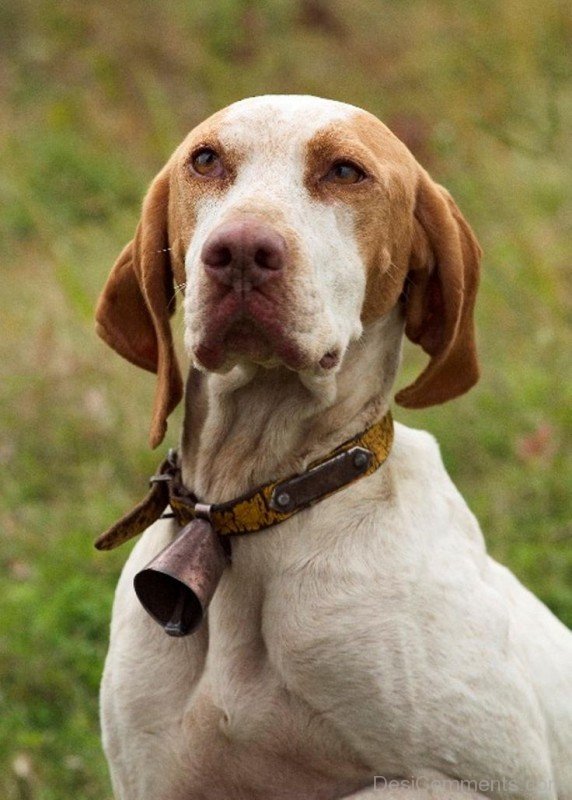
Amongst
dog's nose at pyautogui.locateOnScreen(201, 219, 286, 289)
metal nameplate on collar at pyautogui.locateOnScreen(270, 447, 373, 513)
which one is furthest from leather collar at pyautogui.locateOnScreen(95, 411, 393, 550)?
dog's nose at pyautogui.locateOnScreen(201, 219, 286, 289)

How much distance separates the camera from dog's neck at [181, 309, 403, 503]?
3.10m

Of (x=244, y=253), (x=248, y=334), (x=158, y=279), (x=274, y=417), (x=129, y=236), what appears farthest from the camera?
(x=129, y=236)

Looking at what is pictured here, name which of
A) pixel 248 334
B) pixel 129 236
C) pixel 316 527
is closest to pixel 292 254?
pixel 248 334

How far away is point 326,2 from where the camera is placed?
11.0 meters

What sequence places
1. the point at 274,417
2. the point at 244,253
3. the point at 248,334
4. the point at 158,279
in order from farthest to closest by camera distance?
the point at 158,279 < the point at 274,417 < the point at 248,334 < the point at 244,253

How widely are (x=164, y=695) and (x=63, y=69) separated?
27.3 ft

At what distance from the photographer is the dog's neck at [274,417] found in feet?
10.2

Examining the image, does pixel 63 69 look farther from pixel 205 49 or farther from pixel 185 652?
pixel 185 652

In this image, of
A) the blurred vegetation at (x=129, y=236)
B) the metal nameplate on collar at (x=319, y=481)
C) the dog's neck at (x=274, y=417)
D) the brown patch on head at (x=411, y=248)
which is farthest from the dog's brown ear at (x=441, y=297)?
the blurred vegetation at (x=129, y=236)

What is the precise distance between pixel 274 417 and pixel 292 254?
0.47 metres

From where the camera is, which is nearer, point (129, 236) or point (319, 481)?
point (319, 481)

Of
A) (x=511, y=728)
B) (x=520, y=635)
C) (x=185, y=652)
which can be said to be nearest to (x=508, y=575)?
(x=520, y=635)

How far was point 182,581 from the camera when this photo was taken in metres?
2.90
